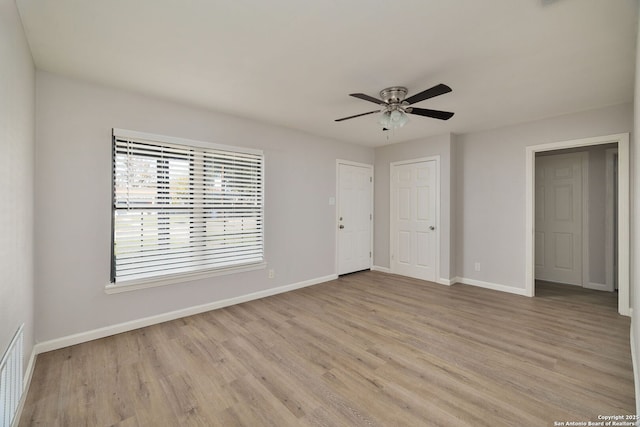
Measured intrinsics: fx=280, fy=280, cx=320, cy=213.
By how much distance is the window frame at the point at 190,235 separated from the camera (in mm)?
2746

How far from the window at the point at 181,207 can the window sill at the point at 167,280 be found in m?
0.03

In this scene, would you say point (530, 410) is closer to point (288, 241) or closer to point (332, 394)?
point (332, 394)

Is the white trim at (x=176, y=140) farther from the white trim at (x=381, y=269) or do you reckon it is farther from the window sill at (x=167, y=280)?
the white trim at (x=381, y=269)

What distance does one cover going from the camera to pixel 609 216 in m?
4.12

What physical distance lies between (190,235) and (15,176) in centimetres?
162

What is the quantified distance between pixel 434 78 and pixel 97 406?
353 centimetres

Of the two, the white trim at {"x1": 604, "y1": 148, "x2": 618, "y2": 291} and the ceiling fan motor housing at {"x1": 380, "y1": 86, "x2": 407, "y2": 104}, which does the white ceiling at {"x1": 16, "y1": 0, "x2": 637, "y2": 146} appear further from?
the white trim at {"x1": 604, "y1": 148, "x2": 618, "y2": 291}

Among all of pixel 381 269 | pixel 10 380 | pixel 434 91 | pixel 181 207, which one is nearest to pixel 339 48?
pixel 434 91

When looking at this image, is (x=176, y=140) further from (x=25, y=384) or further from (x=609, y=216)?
(x=609, y=216)

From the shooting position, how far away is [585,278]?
436cm

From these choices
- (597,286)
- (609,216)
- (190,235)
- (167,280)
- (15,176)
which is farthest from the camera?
(597,286)

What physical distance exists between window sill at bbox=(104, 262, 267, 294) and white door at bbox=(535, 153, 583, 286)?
482cm

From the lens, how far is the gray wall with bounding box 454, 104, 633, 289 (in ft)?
12.3

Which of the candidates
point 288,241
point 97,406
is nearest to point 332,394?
point 97,406
